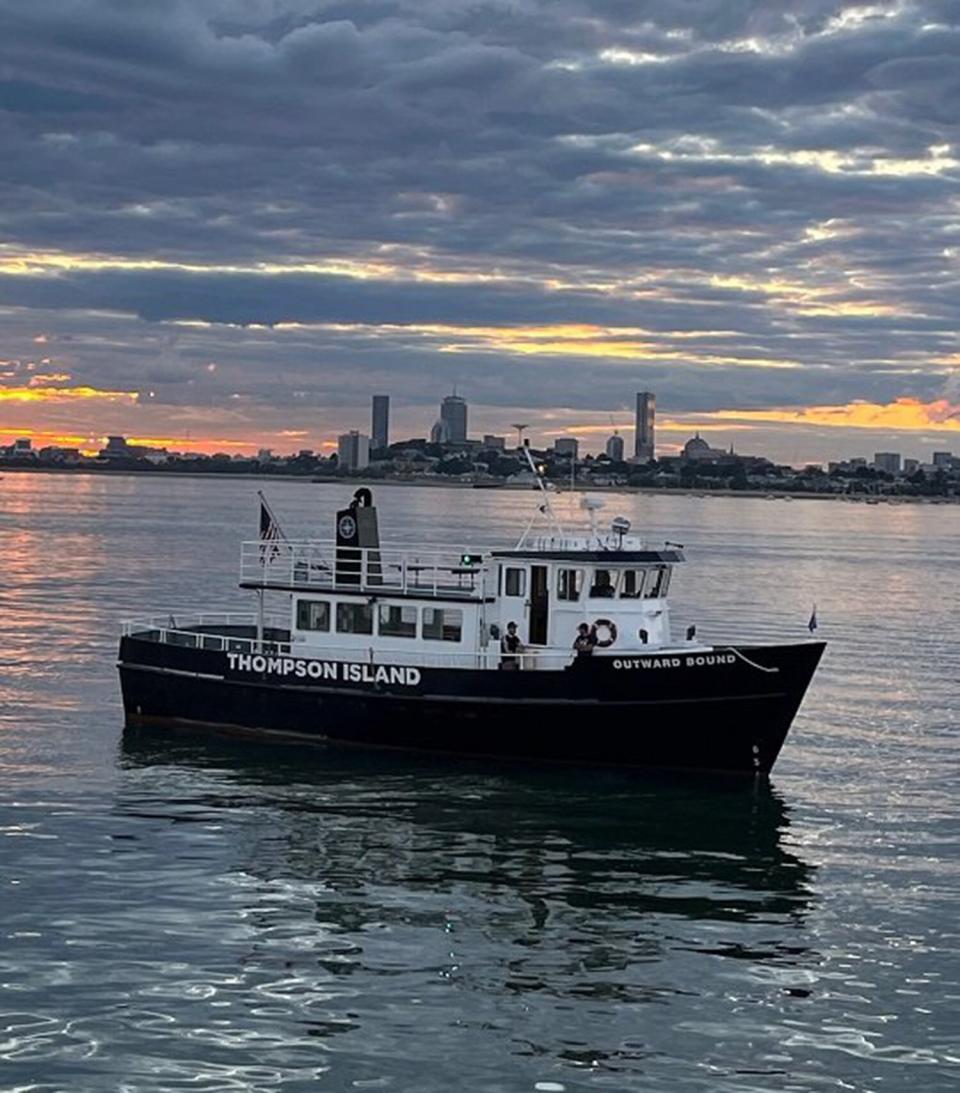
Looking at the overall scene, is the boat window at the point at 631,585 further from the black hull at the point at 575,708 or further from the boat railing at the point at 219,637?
the boat railing at the point at 219,637

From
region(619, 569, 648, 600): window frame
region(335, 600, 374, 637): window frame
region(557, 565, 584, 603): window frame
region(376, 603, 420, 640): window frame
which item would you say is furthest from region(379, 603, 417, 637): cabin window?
region(619, 569, 648, 600): window frame

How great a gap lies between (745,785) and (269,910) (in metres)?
11.7

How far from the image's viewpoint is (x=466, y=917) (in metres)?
21.4

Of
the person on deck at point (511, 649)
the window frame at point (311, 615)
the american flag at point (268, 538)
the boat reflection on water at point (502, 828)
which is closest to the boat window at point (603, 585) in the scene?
the person on deck at point (511, 649)

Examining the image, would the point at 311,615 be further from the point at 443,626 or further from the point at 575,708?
the point at 575,708

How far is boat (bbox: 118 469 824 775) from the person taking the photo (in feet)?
98.3

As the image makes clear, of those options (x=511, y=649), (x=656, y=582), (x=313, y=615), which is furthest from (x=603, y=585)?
(x=313, y=615)

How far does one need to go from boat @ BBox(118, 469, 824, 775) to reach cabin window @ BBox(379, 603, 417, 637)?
0.09ft

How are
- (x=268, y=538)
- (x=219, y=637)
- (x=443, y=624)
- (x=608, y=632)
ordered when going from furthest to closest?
1. (x=268, y=538)
2. (x=219, y=637)
3. (x=443, y=624)
4. (x=608, y=632)

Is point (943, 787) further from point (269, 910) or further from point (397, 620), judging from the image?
point (269, 910)

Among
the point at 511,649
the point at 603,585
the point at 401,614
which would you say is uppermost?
the point at 603,585

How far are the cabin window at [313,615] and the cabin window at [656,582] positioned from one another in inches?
265

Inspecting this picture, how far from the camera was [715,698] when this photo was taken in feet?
97.8

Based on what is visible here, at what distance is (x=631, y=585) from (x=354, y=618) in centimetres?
586
